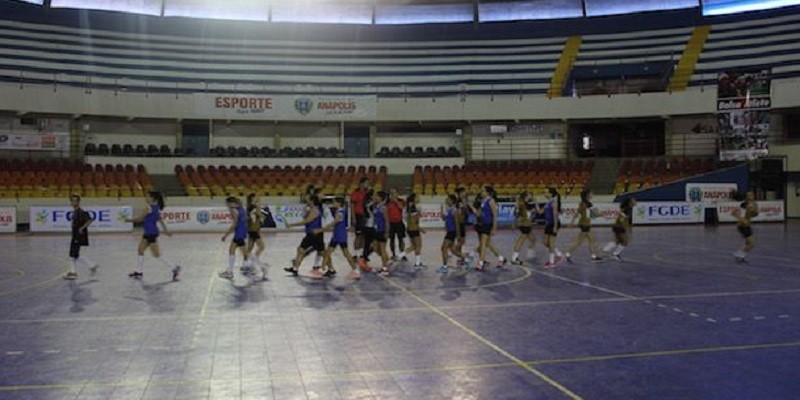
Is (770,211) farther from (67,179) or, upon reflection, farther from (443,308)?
(67,179)

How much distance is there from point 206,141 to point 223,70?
481 centimetres

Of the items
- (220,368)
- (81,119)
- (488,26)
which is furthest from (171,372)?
(488,26)

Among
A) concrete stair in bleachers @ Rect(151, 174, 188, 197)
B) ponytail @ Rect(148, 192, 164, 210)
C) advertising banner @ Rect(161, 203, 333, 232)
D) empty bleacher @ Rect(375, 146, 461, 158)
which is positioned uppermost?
empty bleacher @ Rect(375, 146, 461, 158)

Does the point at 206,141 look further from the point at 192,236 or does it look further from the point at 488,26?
the point at 488,26

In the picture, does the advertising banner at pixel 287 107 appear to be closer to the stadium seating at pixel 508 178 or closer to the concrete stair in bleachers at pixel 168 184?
the concrete stair in bleachers at pixel 168 184

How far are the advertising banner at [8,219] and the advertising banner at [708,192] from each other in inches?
1244

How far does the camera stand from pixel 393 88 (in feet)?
141

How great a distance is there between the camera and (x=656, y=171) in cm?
3766

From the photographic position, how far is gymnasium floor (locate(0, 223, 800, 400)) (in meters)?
6.52

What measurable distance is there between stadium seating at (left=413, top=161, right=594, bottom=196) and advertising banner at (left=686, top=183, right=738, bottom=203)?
17.9 feet

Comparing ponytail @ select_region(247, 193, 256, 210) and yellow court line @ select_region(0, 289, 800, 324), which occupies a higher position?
ponytail @ select_region(247, 193, 256, 210)

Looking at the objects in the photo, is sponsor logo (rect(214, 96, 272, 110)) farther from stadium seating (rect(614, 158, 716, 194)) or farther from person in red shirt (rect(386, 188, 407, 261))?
person in red shirt (rect(386, 188, 407, 261))

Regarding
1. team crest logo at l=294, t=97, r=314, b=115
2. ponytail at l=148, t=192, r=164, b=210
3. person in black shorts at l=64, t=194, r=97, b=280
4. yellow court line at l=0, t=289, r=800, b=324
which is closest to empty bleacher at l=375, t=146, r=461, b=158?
team crest logo at l=294, t=97, r=314, b=115

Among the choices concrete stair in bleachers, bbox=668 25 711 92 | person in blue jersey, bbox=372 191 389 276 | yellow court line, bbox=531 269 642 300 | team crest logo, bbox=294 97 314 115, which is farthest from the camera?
concrete stair in bleachers, bbox=668 25 711 92
